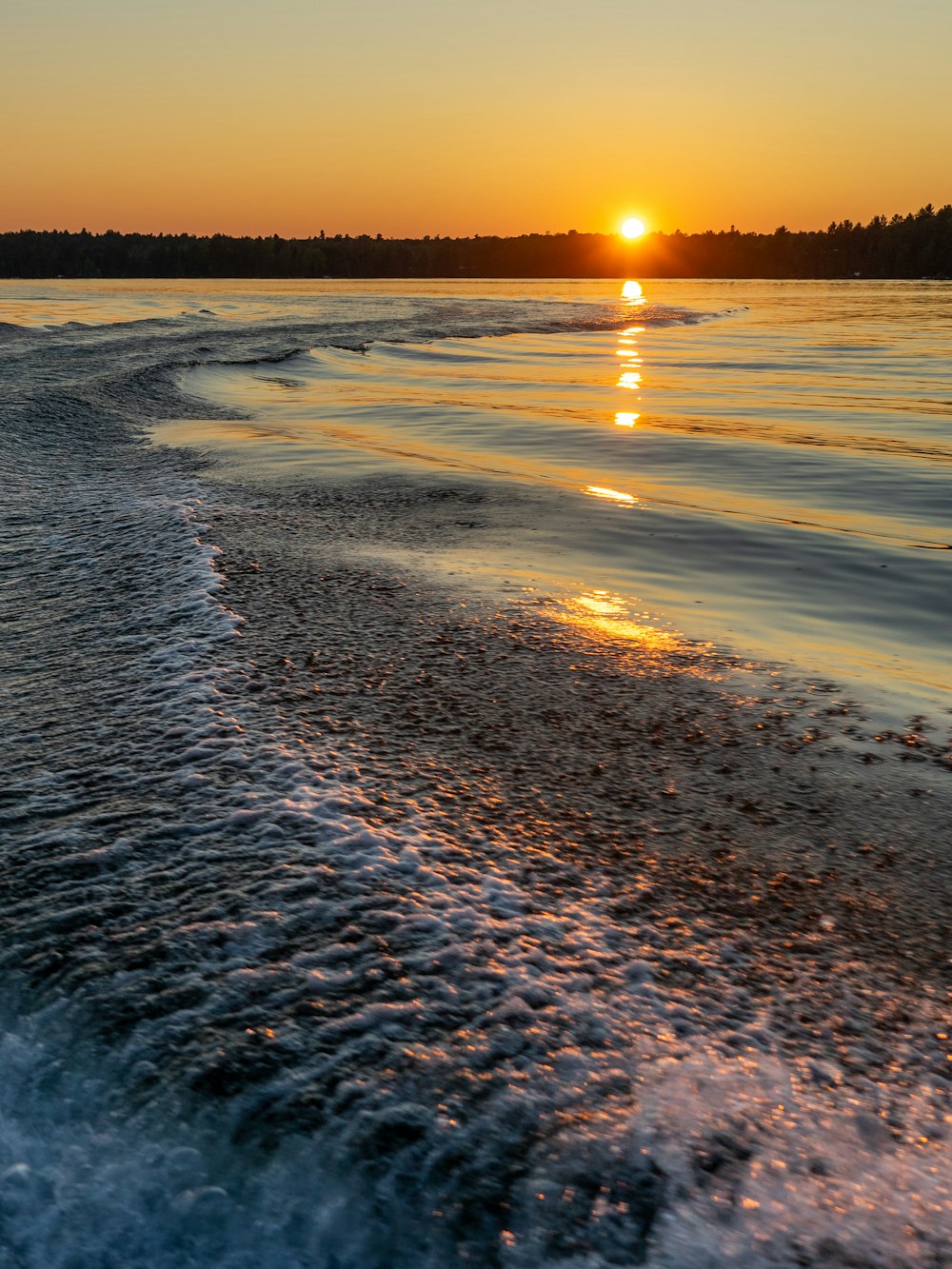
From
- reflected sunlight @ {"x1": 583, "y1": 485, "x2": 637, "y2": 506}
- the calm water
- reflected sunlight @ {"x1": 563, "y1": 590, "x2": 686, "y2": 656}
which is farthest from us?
reflected sunlight @ {"x1": 583, "y1": 485, "x2": 637, "y2": 506}

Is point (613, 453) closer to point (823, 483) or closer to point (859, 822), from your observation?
point (823, 483)

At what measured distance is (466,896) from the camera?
2033mm

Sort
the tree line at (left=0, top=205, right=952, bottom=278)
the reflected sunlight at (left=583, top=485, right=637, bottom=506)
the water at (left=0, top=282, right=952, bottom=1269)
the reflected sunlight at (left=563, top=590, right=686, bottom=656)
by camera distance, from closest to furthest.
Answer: the water at (left=0, top=282, right=952, bottom=1269)
the reflected sunlight at (left=563, top=590, right=686, bottom=656)
the reflected sunlight at (left=583, top=485, right=637, bottom=506)
the tree line at (left=0, top=205, right=952, bottom=278)

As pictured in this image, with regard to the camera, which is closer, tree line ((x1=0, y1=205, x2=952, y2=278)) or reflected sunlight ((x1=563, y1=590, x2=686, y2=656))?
reflected sunlight ((x1=563, y1=590, x2=686, y2=656))

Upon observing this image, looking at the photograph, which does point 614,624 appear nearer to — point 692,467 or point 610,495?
point 610,495

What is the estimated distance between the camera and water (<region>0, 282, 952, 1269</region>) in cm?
141

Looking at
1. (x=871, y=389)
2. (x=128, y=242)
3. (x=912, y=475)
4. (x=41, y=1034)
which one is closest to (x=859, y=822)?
(x=41, y=1034)

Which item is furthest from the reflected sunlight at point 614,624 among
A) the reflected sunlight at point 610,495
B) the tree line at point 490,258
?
the tree line at point 490,258

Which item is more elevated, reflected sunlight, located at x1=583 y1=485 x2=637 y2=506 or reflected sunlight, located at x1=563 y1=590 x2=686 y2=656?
reflected sunlight, located at x1=583 y1=485 x2=637 y2=506

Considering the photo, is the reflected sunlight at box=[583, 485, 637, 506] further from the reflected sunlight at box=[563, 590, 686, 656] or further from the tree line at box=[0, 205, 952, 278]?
the tree line at box=[0, 205, 952, 278]

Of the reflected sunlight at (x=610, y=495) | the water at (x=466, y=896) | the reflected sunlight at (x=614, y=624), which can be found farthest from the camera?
the reflected sunlight at (x=610, y=495)

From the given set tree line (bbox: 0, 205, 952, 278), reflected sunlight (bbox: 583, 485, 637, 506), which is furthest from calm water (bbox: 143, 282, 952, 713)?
tree line (bbox: 0, 205, 952, 278)

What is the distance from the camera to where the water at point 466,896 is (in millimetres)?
1406

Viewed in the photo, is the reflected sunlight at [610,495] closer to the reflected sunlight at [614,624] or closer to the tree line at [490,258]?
the reflected sunlight at [614,624]
